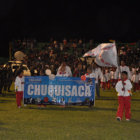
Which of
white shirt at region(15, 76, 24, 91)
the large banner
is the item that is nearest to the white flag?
the large banner

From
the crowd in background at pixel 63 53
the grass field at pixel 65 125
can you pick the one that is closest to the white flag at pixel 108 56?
the grass field at pixel 65 125

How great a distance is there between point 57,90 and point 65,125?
4076mm

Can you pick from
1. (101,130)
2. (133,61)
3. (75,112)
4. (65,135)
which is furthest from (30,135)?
(133,61)

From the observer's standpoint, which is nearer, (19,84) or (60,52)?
(19,84)

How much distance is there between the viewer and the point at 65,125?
30.0ft

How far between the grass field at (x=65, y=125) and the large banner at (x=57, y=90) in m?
0.55

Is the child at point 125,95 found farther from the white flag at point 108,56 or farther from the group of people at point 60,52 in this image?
the group of people at point 60,52

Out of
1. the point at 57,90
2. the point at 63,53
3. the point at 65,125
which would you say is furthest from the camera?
the point at 63,53

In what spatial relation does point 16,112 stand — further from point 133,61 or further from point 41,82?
point 133,61

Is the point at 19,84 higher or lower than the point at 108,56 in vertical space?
lower

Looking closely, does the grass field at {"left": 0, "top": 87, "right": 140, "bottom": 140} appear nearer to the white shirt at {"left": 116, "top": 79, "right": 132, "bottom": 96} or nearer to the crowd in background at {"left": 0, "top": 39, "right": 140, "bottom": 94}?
the white shirt at {"left": 116, "top": 79, "right": 132, "bottom": 96}

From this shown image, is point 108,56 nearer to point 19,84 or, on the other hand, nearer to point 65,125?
point 65,125

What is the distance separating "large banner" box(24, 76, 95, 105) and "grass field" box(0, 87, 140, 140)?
55cm

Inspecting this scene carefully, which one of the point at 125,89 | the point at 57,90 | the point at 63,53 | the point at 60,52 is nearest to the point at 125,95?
the point at 125,89
